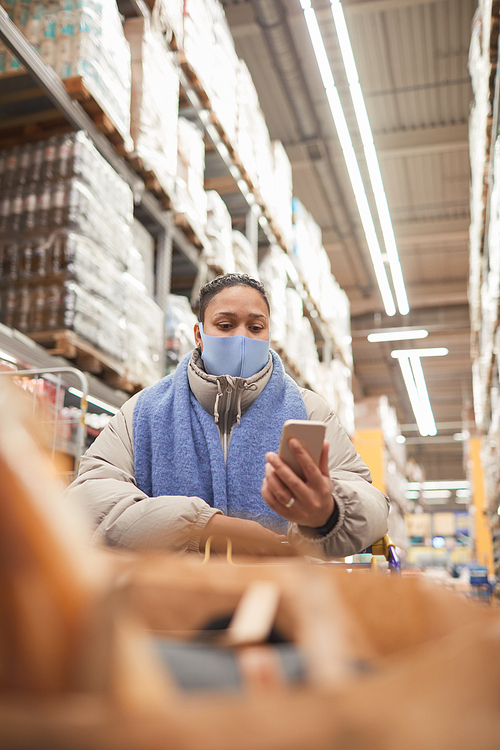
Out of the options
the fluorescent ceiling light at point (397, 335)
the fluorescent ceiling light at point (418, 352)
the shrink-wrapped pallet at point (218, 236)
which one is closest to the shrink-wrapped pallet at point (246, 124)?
the shrink-wrapped pallet at point (218, 236)

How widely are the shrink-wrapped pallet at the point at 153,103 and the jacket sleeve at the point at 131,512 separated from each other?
7.81 ft

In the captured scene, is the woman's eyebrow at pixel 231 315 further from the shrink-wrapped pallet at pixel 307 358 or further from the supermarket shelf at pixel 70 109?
the shrink-wrapped pallet at pixel 307 358

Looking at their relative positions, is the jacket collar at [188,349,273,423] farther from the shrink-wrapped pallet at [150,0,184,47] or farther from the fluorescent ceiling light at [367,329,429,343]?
the fluorescent ceiling light at [367,329,429,343]

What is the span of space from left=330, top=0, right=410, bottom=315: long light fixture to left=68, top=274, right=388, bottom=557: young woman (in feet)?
12.7

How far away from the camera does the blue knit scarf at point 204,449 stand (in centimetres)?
194

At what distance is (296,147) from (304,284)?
123 inches

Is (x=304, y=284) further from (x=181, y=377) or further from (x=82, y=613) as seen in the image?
(x=82, y=613)

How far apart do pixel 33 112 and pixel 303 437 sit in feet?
10.0

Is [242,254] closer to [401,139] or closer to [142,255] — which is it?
[142,255]

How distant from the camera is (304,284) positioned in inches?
279

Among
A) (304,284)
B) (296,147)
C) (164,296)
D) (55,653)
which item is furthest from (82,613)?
(296,147)

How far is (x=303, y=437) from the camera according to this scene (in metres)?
1.25

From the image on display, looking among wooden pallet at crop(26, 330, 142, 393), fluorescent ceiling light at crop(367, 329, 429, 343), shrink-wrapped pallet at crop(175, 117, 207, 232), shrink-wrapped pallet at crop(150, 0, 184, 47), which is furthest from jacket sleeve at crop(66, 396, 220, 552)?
fluorescent ceiling light at crop(367, 329, 429, 343)

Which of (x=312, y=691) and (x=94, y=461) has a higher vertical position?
(x=94, y=461)
